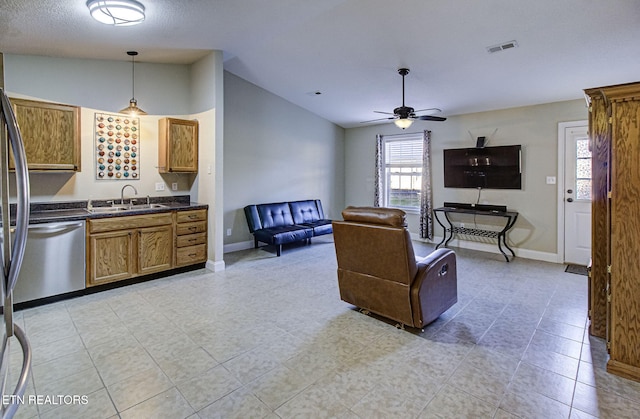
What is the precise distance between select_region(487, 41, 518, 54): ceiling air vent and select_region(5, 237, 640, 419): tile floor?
270cm

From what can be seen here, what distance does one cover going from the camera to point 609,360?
226 cm

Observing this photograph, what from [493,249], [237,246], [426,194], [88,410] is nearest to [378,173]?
[426,194]

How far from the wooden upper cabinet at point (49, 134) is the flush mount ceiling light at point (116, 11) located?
1.34m

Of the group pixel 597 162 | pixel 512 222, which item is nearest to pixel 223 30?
pixel 597 162

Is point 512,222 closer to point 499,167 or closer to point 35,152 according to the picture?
point 499,167

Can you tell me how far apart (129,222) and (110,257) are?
A: 1.41 feet

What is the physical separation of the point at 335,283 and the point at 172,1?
3298mm

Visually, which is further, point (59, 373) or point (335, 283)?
point (335, 283)

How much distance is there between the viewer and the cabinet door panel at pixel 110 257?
11.9ft

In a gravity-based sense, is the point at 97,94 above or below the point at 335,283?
above

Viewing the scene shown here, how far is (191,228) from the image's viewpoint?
4.45 metres

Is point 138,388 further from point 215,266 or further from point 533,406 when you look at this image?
point 215,266

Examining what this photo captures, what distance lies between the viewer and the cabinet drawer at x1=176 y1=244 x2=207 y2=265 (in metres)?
4.37

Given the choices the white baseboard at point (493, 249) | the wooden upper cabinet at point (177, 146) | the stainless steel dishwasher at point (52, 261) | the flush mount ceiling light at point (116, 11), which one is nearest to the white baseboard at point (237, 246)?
the wooden upper cabinet at point (177, 146)
